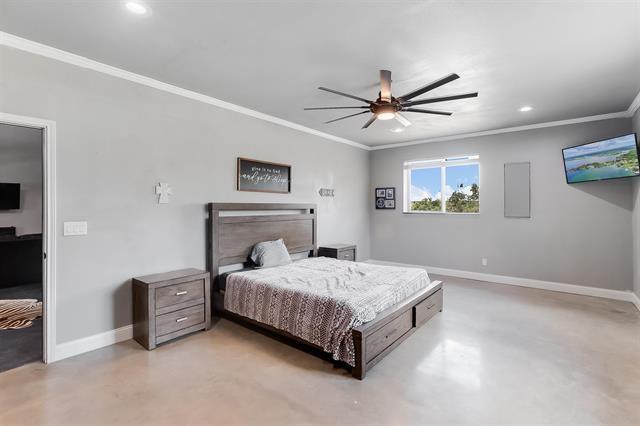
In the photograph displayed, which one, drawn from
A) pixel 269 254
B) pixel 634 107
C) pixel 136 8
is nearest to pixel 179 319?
pixel 269 254

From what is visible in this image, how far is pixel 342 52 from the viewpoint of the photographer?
284 centimetres

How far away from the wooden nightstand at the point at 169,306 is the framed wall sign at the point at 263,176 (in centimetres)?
155

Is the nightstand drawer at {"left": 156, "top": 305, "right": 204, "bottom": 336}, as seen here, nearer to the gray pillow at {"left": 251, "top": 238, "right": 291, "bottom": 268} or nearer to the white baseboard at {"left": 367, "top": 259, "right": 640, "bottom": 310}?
the gray pillow at {"left": 251, "top": 238, "right": 291, "bottom": 268}

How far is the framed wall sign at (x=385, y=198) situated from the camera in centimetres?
A: 704

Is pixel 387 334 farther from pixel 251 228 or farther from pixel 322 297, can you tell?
pixel 251 228

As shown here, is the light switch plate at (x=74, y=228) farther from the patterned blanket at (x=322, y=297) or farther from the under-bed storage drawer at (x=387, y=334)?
the under-bed storage drawer at (x=387, y=334)

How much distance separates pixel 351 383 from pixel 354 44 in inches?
111

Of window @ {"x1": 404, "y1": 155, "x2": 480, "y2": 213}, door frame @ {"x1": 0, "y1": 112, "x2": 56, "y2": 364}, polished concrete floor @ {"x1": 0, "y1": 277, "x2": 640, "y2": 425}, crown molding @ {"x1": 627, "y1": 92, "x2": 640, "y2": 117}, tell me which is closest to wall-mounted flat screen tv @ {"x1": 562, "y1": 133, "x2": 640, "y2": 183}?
crown molding @ {"x1": 627, "y1": 92, "x2": 640, "y2": 117}

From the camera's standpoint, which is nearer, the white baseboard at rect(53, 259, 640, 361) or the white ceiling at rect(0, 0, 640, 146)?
the white ceiling at rect(0, 0, 640, 146)

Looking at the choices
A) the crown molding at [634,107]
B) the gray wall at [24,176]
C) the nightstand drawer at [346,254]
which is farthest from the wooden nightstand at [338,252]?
the gray wall at [24,176]

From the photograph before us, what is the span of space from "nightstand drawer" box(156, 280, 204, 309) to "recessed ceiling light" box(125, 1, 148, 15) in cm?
240

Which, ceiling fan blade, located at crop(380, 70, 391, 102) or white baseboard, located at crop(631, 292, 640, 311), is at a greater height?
ceiling fan blade, located at crop(380, 70, 391, 102)

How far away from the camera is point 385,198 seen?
23.5 feet

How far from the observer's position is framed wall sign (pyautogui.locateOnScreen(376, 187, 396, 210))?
23.1ft
